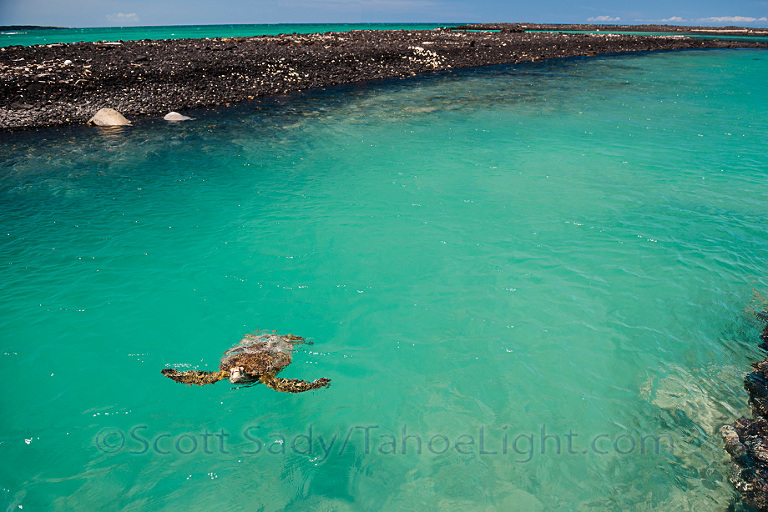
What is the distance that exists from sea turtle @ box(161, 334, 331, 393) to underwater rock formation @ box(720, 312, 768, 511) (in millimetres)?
4399

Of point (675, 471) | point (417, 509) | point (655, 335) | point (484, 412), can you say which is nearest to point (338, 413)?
point (417, 509)

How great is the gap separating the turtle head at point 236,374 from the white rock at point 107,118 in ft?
55.2

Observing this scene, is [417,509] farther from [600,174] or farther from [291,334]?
[600,174]

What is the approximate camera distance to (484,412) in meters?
4.72

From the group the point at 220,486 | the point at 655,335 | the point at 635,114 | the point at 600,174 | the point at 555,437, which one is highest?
the point at 635,114

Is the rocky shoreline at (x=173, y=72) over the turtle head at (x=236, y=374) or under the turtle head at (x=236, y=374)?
over

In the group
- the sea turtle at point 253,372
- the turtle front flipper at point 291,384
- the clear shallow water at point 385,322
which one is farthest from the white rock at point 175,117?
the turtle front flipper at point 291,384

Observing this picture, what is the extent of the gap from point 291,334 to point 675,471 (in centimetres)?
480

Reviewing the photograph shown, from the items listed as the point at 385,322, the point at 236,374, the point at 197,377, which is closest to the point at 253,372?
the point at 236,374

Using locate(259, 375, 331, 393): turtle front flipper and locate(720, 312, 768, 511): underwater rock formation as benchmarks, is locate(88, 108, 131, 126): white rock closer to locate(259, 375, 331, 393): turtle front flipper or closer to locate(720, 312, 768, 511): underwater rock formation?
locate(259, 375, 331, 393): turtle front flipper

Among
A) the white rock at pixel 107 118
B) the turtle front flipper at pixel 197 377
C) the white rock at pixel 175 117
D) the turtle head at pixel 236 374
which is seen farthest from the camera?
the white rock at pixel 175 117

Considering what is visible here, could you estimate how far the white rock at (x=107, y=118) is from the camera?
55.1ft

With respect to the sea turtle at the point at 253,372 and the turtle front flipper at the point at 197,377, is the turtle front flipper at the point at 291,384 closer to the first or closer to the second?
the sea turtle at the point at 253,372

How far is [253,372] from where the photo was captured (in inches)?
198
